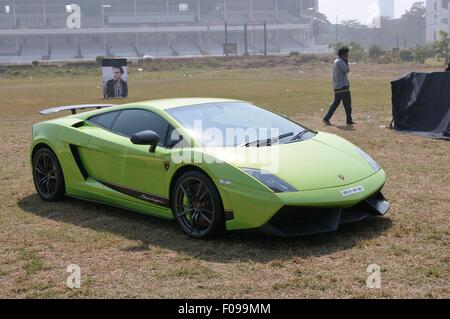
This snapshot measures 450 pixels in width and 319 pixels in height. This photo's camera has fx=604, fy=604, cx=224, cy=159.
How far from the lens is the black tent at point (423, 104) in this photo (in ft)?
39.4

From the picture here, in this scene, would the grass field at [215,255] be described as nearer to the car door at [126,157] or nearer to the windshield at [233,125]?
the car door at [126,157]

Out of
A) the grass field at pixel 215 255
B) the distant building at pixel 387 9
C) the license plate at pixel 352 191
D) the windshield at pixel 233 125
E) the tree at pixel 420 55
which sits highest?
the distant building at pixel 387 9

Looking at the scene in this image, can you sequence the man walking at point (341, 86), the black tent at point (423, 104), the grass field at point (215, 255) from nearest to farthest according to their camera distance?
1. the grass field at point (215, 255)
2. the black tent at point (423, 104)
3. the man walking at point (341, 86)

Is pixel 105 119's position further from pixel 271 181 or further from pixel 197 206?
pixel 271 181

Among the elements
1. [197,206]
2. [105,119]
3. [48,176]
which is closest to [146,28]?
[48,176]

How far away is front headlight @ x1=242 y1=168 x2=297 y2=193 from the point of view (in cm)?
514

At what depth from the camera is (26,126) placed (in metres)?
16.2

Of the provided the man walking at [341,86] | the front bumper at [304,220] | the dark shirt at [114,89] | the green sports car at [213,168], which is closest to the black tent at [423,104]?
the man walking at [341,86]

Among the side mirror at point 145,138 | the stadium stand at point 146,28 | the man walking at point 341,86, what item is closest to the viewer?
the side mirror at point 145,138

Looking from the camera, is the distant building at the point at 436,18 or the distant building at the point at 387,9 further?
the distant building at the point at 387,9

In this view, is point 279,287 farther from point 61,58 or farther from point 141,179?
point 61,58

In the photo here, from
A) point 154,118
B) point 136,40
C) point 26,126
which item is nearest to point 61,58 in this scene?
point 136,40

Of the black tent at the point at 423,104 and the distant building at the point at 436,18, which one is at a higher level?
the distant building at the point at 436,18
